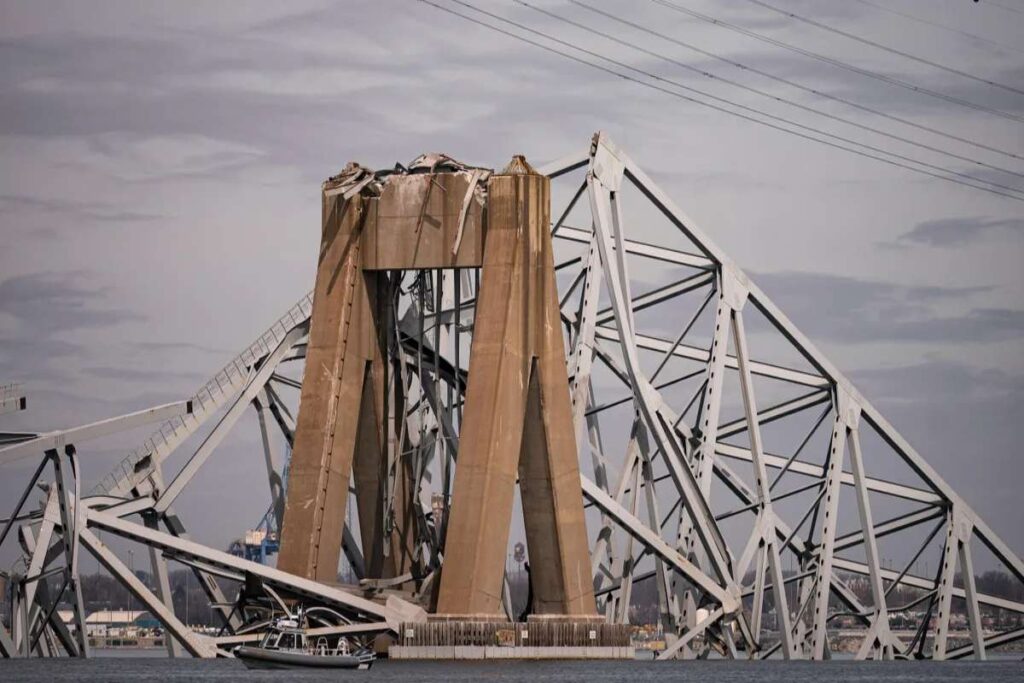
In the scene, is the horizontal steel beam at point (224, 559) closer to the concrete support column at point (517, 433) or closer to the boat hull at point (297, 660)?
the boat hull at point (297, 660)

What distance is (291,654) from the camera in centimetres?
8231

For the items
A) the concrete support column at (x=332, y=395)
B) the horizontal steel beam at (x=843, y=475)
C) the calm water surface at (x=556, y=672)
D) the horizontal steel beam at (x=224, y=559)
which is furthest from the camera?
the horizontal steel beam at (x=843, y=475)

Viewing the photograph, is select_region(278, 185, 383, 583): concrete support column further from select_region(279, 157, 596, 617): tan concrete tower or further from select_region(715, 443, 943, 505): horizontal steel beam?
select_region(715, 443, 943, 505): horizontal steel beam

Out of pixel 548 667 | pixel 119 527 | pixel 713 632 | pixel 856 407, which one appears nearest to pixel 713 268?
pixel 856 407

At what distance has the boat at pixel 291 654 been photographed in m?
82.1

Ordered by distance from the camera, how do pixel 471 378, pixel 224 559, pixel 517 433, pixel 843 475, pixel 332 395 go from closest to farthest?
pixel 224 559
pixel 517 433
pixel 471 378
pixel 332 395
pixel 843 475

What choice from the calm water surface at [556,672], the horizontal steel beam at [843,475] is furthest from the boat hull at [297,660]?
the horizontal steel beam at [843,475]

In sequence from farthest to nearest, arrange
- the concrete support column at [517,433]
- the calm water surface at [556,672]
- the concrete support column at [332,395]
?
the concrete support column at [332,395] → the concrete support column at [517,433] → the calm water surface at [556,672]

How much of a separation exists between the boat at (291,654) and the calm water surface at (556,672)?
1.50 ft

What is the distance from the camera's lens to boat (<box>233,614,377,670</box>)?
269ft

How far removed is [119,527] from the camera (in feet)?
274

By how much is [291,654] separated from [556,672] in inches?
381

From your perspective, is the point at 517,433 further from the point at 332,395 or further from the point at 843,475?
the point at 843,475

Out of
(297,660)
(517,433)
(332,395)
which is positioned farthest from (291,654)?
(517,433)
